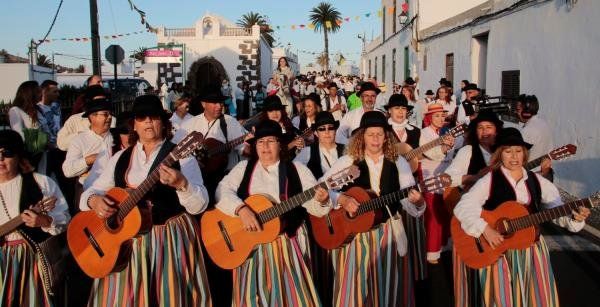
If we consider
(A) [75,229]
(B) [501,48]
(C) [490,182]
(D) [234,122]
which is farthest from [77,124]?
(B) [501,48]

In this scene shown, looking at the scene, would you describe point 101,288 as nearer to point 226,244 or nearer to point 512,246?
point 226,244

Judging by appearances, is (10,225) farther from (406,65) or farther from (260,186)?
(406,65)

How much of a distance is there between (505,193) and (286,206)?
149 cm

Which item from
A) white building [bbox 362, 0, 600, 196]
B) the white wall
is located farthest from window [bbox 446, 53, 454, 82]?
the white wall

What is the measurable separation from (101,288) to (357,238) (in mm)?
1849

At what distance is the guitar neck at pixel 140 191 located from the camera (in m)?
3.80

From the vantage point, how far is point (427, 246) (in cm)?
634

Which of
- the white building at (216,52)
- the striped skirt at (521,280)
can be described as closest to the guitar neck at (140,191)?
the striped skirt at (521,280)

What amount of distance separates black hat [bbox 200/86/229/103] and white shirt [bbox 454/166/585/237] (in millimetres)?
3414

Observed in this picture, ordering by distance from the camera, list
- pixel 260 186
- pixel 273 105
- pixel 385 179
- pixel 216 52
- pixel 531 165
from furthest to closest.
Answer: pixel 216 52 → pixel 273 105 → pixel 531 165 → pixel 385 179 → pixel 260 186

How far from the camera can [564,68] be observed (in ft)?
31.6

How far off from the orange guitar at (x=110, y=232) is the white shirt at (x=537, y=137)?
3925mm

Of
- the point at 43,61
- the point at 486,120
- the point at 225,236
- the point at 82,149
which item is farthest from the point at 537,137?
the point at 43,61

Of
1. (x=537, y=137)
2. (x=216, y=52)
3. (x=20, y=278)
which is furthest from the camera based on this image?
(x=216, y=52)
